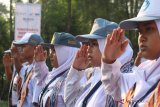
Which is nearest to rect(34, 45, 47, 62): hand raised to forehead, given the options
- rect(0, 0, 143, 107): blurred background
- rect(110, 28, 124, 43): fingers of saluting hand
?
rect(110, 28, 124, 43): fingers of saluting hand

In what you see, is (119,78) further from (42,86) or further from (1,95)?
(1,95)

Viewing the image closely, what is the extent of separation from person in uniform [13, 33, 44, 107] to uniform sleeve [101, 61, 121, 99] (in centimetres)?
284

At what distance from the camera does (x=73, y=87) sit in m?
5.01

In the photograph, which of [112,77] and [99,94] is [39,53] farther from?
[112,77]

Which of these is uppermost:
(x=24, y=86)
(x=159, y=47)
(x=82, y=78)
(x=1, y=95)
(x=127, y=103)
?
(x=159, y=47)

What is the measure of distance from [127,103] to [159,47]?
483mm

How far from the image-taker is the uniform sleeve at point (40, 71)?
20.6ft

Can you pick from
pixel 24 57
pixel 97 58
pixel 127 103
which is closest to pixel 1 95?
pixel 24 57

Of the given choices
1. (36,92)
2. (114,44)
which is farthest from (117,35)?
(36,92)

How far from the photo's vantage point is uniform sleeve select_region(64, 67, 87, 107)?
4953 millimetres

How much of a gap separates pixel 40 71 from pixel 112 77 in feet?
9.18

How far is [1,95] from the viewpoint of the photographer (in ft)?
61.4

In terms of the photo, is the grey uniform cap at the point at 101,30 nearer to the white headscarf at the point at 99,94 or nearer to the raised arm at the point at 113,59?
the white headscarf at the point at 99,94

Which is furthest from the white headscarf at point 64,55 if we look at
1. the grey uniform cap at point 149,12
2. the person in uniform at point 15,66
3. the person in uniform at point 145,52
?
the grey uniform cap at point 149,12
